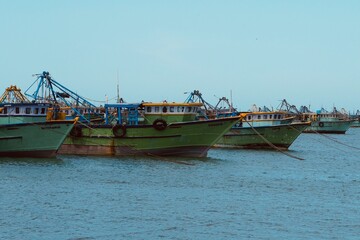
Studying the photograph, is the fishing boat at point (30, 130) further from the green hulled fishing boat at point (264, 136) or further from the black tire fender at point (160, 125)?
the green hulled fishing boat at point (264, 136)

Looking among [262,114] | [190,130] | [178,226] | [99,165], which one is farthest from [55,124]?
[262,114]

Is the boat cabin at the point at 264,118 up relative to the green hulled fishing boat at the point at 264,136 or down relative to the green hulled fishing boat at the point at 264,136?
up

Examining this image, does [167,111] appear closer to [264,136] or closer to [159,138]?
[159,138]

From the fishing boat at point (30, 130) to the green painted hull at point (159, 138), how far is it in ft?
12.2

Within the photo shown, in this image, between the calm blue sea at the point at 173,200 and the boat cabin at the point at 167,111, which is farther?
the boat cabin at the point at 167,111

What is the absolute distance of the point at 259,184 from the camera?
34.1m

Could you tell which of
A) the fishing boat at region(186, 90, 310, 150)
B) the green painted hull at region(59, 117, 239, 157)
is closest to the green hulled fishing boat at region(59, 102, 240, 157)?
the green painted hull at region(59, 117, 239, 157)

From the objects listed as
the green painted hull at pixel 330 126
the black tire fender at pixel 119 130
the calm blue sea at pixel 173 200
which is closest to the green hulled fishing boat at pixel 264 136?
the black tire fender at pixel 119 130

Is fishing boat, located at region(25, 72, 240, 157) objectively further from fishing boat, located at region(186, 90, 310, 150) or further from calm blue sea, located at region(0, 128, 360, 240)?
fishing boat, located at region(186, 90, 310, 150)

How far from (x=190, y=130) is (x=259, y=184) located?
12137 millimetres

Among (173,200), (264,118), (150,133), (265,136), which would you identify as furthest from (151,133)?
(264,118)

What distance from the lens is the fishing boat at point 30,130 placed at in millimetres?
42281

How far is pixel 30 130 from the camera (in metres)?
42.4

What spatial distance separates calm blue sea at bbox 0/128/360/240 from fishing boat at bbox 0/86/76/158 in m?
1.29
